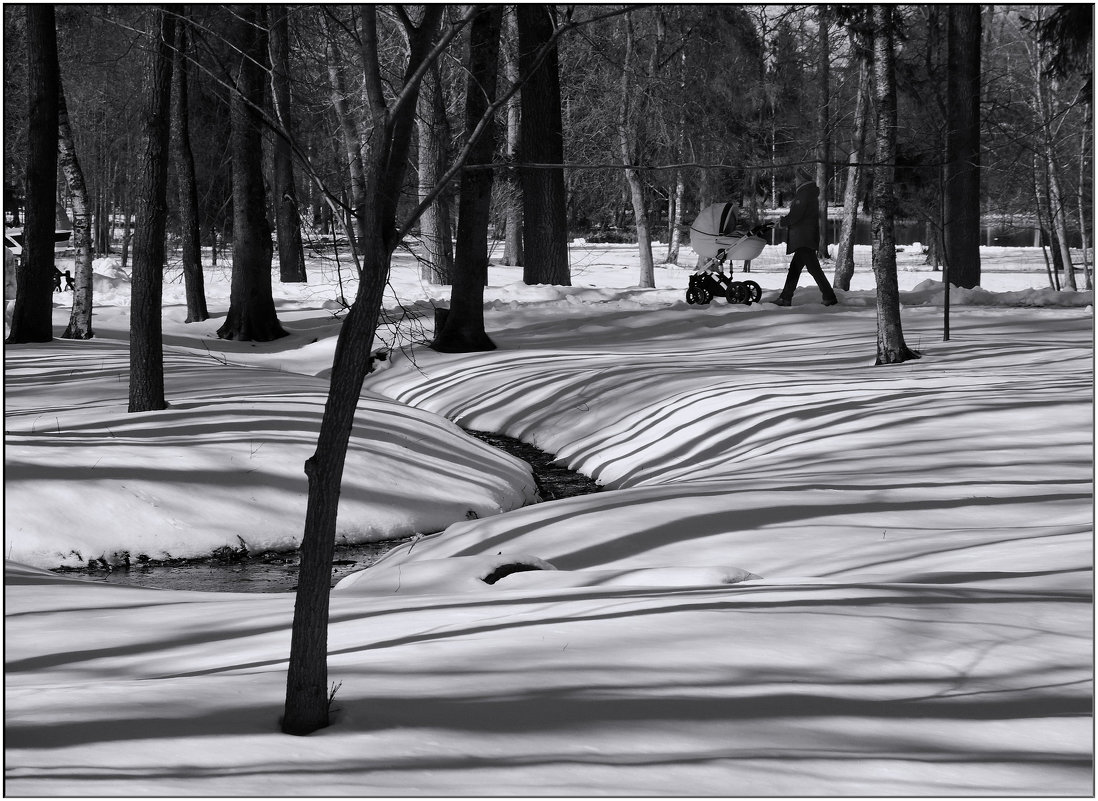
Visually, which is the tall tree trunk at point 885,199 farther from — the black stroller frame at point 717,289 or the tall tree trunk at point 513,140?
the tall tree trunk at point 513,140

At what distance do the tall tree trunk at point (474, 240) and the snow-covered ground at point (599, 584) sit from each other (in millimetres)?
1518

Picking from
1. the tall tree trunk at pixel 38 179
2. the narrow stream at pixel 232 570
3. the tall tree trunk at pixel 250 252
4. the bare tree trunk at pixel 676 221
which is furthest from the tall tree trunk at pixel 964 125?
the bare tree trunk at pixel 676 221

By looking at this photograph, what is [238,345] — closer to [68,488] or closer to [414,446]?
[414,446]

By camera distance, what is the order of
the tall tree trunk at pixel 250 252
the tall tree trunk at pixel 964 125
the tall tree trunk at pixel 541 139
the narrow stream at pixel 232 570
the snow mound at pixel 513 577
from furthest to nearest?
1. the tall tree trunk at pixel 964 125
2. the tall tree trunk at pixel 541 139
3. the tall tree trunk at pixel 250 252
4. the narrow stream at pixel 232 570
5. the snow mound at pixel 513 577

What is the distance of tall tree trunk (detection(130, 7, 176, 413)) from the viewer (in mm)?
9422

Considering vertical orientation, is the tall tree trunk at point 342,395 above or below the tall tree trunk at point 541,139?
below

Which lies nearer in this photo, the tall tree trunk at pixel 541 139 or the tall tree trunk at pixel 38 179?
the tall tree trunk at pixel 38 179

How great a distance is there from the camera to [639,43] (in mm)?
27219

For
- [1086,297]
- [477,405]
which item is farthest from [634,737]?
[1086,297]

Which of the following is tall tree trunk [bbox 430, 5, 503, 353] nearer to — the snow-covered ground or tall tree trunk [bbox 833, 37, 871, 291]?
the snow-covered ground

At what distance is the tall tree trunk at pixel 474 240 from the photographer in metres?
13.6

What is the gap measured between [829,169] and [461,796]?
35682mm

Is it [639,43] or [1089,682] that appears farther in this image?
[639,43]

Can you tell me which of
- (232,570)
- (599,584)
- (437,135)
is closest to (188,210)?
(232,570)
